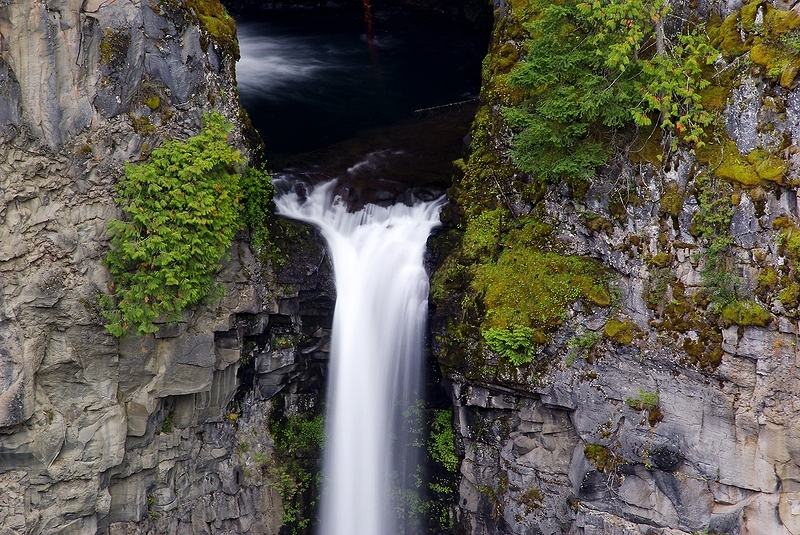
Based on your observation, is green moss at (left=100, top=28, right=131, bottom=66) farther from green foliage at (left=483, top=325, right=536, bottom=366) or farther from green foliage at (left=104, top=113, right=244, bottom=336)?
green foliage at (left=483, top=325, right=536, bottom=366)

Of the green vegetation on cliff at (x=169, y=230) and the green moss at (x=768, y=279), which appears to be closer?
the green moss at (x=768, y=279)

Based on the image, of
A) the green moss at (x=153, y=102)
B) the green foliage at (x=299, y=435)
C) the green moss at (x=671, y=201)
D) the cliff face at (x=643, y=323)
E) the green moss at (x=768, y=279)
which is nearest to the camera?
the green moss at (x=768, y=279)

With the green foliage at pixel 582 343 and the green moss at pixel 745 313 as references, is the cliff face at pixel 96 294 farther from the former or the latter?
the green moss at pixel 745 313

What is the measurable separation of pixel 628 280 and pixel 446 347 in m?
2.90

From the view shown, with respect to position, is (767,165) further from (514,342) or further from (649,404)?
(514,342)

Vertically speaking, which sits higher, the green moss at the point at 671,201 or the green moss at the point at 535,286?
the green moss at the point at 671,201

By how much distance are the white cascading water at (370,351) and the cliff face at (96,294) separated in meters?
0.94

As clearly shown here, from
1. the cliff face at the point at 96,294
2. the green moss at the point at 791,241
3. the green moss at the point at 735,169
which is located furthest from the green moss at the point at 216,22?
the green moss at the point at 791,241

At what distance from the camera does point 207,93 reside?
33.3 feet

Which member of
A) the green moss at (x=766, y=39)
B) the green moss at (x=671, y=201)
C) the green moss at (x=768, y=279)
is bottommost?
the green moss at (x=768, y=279)

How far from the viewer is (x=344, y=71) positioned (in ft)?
53.3

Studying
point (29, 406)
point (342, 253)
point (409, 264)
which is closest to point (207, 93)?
point (342, 253)

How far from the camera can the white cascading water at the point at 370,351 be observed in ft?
37.1

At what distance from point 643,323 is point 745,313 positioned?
131 centimetres
